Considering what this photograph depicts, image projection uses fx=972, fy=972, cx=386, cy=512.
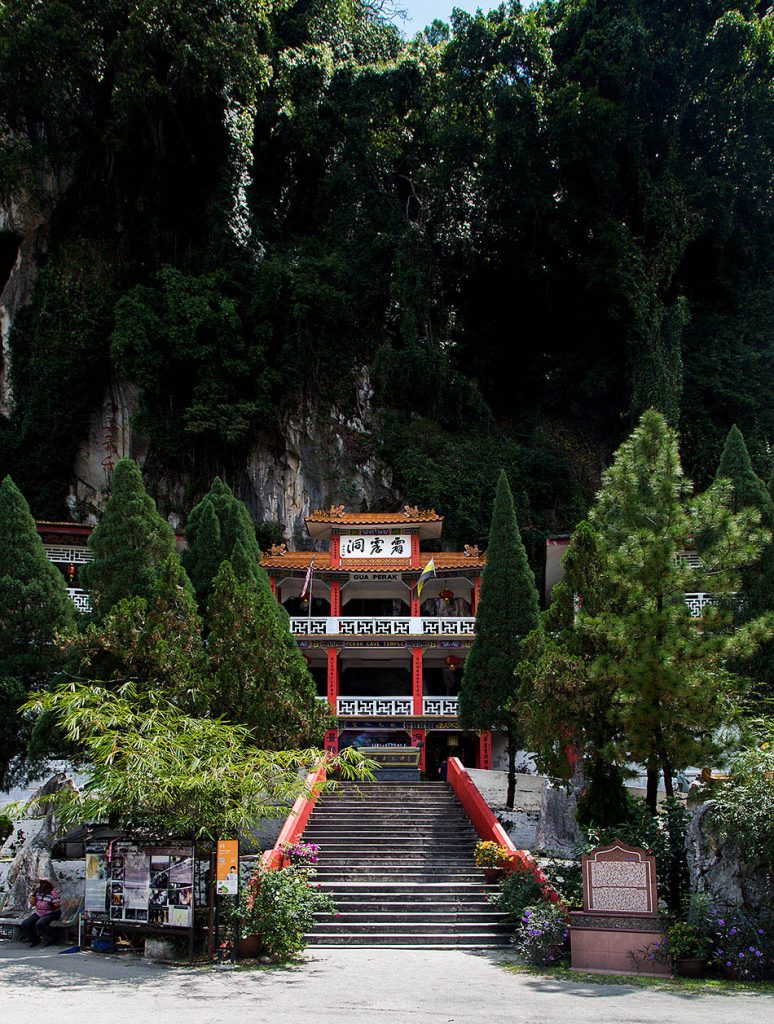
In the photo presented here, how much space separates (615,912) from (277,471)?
2311cm

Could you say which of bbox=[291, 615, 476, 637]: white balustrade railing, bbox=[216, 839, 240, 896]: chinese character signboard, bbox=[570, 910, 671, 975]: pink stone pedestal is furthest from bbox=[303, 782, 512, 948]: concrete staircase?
bbox=[291, 615, 476, 637]: white balustrade railing

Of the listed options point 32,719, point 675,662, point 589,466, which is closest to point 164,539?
point 32,719

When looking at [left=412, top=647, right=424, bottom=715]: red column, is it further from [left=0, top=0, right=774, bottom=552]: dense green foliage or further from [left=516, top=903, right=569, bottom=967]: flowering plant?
[left=516, top=903, right=569, bottom=967]: flowering plant

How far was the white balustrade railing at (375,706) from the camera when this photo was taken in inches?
957

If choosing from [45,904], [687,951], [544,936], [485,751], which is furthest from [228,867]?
[485,751]

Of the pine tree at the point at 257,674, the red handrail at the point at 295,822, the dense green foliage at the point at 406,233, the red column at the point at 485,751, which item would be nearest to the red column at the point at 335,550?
the dense green foliage at the point at 406,233

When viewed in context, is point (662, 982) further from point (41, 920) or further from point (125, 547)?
point (125, 547)

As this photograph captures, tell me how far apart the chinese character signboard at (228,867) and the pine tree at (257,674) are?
14.3ft

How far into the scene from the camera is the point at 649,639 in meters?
12.7

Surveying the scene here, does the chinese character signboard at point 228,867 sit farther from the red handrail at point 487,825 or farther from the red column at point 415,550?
the red column at point 415,550

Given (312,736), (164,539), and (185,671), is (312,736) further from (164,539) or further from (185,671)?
(164,539)

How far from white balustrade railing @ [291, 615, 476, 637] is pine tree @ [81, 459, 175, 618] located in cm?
557

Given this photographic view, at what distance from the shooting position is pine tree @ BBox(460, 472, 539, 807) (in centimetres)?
2036

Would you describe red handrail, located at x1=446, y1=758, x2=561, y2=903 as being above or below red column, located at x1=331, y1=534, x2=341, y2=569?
below
